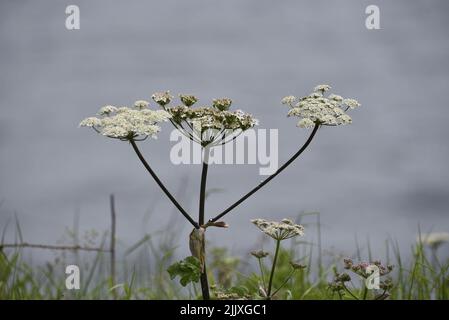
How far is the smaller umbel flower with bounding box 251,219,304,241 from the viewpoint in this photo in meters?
3.54

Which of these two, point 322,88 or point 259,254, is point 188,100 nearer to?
point 322,88

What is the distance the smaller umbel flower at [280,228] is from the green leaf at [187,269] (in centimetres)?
43

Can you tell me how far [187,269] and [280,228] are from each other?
57cm

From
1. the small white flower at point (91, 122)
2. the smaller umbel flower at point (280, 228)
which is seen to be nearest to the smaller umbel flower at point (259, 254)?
the smaller umbel flower at point (280, 228)

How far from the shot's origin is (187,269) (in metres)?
3.29

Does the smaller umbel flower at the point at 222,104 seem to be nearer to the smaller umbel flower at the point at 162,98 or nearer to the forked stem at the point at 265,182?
the smaller umbel flower at the point at 162,98

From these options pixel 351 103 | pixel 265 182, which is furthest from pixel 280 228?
pixel 351 103

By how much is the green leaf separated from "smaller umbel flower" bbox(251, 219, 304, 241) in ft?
1.42

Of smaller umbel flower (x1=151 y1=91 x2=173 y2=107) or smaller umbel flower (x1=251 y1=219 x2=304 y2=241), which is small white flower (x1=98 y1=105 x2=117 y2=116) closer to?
smaller umbel flower (x1=151 y1=91 x2=173 y2=107)

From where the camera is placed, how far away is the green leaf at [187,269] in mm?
3279

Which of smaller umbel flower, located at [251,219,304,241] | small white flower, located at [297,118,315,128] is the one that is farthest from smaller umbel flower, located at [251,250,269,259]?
small white flower, located at [297,118,315,128]
